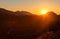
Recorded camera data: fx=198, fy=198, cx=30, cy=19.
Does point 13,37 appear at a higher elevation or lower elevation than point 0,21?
lower

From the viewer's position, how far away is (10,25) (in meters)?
35.5

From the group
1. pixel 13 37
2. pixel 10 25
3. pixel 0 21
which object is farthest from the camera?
pixel 0 21

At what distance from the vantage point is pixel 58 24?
122ft

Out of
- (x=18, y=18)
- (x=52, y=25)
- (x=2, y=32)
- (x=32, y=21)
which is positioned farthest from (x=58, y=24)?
(x=2, y=32)

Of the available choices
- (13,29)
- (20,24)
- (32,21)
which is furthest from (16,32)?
(32,21)

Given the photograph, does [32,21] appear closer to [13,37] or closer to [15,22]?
[15,22]

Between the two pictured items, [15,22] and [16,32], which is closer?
[16,32]

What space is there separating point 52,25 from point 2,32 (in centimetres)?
950

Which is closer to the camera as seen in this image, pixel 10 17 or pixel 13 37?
pixel 13 37

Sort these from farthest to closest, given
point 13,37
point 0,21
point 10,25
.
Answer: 1. point 0,21
2. point 10,25
3. point 13,37

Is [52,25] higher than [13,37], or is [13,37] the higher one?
[52,25]

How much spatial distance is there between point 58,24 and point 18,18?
25.8ft

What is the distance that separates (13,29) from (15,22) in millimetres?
2964

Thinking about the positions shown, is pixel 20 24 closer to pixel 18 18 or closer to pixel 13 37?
pixel 18 18
